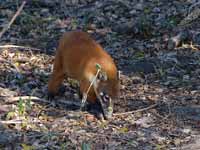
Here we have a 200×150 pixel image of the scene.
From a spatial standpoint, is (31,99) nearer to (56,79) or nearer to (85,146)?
(56,79)

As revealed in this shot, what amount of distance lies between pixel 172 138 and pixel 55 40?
11.3ft

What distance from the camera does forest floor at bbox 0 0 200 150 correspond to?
18.0 ft

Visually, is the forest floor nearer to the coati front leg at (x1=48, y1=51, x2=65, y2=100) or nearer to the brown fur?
the coati front leg at (x1=48, y1=51, x2=65, y2=100)

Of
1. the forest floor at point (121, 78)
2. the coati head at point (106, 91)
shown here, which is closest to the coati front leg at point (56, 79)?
the forest floor at point (121, 78)

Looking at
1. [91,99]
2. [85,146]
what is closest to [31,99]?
[91,99]

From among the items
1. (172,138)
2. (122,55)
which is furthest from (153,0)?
(172,138)

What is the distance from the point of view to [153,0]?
955 cm

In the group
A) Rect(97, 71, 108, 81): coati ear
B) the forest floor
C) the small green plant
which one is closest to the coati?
Rect(97, 71, 108, 81): coati ear

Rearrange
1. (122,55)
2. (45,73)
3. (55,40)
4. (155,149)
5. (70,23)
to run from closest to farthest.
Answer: (155,149) < (45,73) < (122,55) < (55,40) < (70,23)

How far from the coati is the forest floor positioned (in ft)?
0.61

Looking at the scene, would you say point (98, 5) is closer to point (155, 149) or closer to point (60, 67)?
point (60, 67)

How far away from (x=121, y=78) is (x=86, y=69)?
95cm

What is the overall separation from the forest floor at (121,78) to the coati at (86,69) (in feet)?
0.61

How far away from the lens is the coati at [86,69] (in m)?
6.05
